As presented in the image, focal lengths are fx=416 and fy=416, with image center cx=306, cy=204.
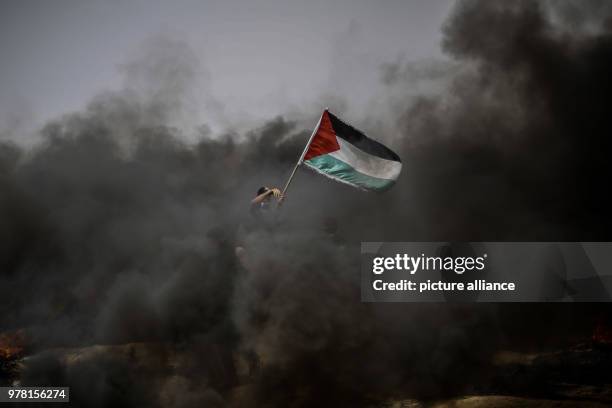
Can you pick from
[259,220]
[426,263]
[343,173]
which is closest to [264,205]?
[259,220]

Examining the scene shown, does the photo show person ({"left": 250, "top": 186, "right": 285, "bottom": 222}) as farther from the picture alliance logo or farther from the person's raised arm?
the picture alliance logo

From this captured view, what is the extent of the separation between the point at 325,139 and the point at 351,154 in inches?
24.2

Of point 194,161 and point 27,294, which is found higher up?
point 194,161

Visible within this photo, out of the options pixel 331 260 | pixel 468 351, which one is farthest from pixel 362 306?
pixel 468 351

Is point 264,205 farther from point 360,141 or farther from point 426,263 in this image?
point 426,263

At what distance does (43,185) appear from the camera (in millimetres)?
15062

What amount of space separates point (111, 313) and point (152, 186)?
5820 millimetres

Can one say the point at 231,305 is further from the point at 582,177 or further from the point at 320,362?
the point at 582,177

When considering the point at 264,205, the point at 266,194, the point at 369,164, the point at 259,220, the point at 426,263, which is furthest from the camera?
the point at 259,220

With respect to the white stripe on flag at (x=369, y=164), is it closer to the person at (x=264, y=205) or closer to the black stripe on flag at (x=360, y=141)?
the black stripe on flag at (x=360, y=141)

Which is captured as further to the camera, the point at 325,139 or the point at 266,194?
the point at 266,194

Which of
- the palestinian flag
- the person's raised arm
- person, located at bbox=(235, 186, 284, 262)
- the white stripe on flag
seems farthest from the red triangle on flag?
person, located at bbox=(235, 186, 284, 262)

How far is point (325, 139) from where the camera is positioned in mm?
8531

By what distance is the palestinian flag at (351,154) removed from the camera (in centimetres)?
851
